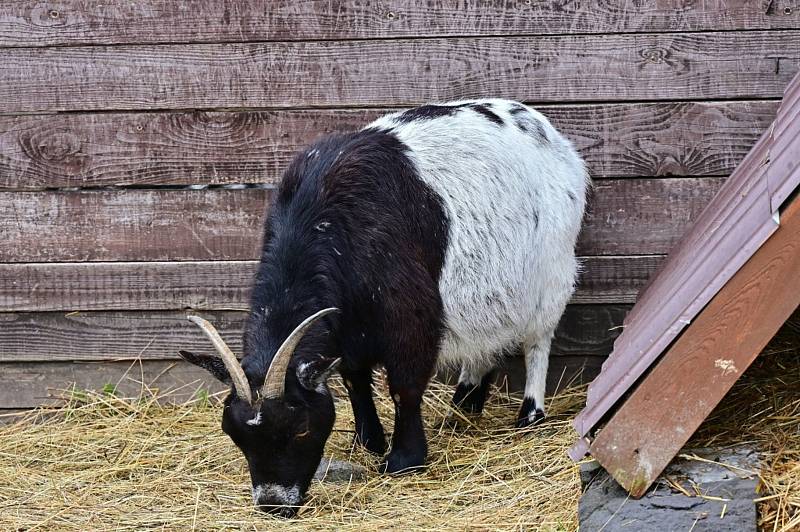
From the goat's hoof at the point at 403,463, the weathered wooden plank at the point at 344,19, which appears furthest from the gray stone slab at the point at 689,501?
the weathered wooden plank at the point at 344,19

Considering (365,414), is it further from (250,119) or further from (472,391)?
(250,119)

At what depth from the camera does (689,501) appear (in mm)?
3912

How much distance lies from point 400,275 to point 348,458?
1128 mm

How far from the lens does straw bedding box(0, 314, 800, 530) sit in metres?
4.48

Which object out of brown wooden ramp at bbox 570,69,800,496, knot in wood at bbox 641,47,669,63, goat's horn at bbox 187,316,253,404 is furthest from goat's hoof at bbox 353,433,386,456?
knot in wood at bbox 641,47,669,63

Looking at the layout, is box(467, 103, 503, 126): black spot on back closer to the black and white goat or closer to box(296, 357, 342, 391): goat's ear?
the black and white goat

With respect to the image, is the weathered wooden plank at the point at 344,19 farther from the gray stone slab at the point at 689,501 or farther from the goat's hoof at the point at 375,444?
the gray stone slab at the point at 689,501

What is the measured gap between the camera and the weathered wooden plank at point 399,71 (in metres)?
5.98

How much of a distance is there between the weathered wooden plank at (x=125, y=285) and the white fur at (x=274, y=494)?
1827mm

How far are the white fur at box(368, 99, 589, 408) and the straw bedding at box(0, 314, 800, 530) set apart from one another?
0.54 m

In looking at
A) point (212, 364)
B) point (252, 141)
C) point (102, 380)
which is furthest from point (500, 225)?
point (102, 380)

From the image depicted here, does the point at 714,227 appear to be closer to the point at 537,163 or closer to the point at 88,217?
the point at 537,163

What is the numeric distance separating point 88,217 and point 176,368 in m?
1.08

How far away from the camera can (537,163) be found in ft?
19.2
